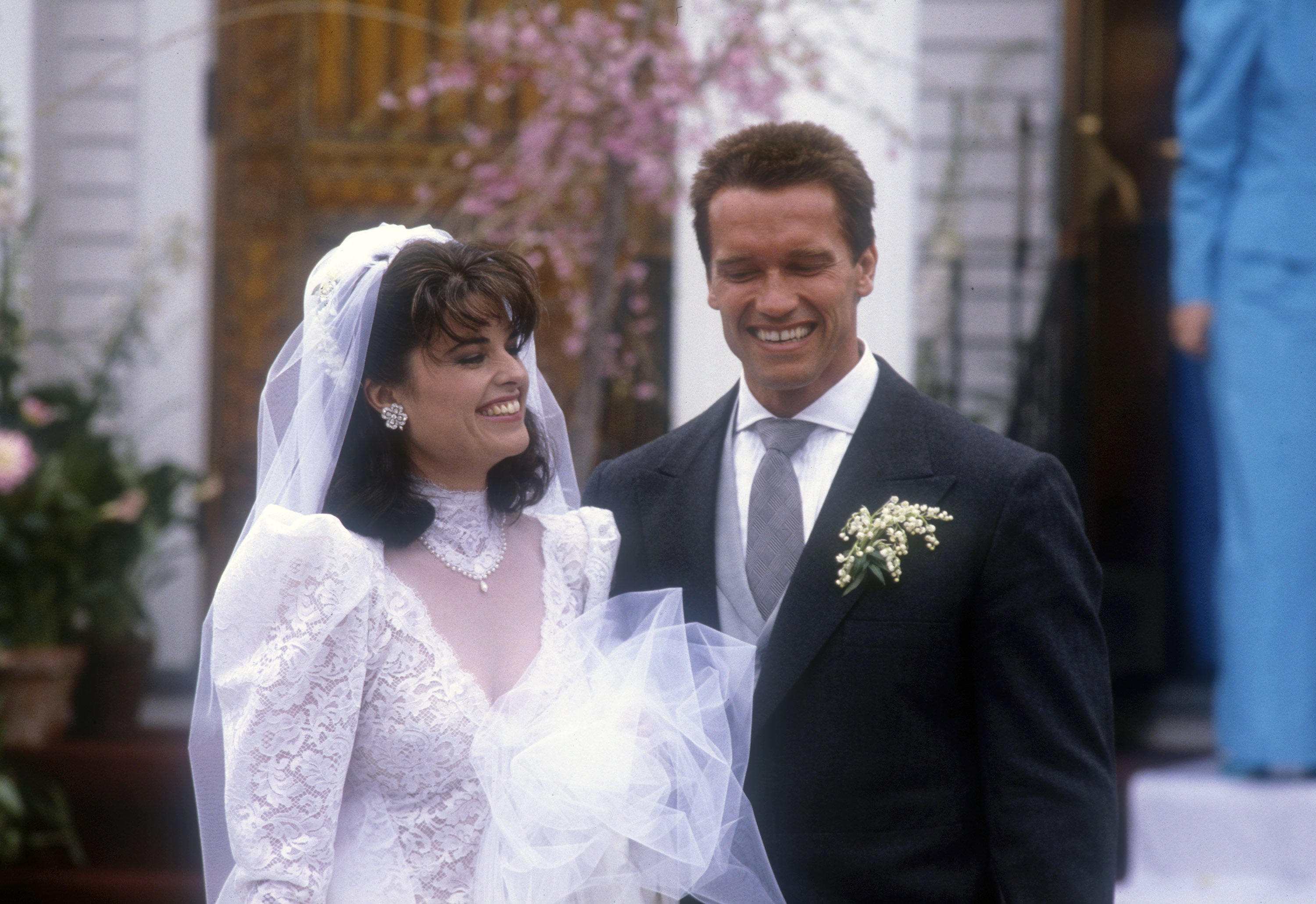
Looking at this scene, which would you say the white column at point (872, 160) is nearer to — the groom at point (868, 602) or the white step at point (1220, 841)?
the white step at point (1220, 841)

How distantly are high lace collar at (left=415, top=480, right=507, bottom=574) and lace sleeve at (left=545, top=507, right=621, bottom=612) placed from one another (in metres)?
0.12

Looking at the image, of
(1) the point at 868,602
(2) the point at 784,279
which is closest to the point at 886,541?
(1) the point at 868,602

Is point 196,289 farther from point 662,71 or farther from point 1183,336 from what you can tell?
point 1183,336

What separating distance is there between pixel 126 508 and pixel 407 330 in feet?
10.9

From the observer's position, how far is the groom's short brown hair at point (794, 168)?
253 centimetres

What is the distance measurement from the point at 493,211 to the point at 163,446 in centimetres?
198

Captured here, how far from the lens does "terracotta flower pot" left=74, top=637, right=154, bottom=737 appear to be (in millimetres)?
5512

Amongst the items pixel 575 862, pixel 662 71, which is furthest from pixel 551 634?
pixel 662 71

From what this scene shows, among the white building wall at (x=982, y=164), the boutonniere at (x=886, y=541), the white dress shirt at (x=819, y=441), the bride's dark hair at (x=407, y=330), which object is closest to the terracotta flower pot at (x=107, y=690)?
the white building wall at (x=982, y=164)

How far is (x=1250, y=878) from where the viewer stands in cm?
434

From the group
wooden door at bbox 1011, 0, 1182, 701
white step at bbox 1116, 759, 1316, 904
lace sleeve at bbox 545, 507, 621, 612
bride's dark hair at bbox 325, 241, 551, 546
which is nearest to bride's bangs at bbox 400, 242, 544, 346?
bride's dark hair at bbox 325, 241, 551, 546

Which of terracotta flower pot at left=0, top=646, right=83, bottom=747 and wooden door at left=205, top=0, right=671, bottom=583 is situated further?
wooden door at left=205, top=0, right=671, bottom=583

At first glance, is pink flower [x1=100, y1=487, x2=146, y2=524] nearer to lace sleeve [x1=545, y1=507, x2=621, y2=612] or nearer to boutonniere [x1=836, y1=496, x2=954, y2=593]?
lace sleeve [x1=545, y1=507, x2=621, y2=612]

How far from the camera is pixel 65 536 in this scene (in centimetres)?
535
